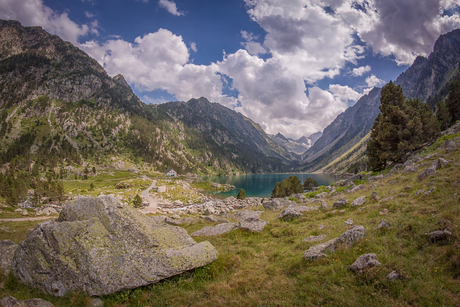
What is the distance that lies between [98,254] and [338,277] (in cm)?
927

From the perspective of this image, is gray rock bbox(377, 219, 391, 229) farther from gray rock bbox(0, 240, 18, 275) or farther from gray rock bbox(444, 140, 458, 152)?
gray rock bbox(444, 140, 458, 152)

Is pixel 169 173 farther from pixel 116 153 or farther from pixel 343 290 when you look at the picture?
pixel 343 290

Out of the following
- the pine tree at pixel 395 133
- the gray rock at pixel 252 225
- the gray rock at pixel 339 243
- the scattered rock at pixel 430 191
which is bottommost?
the gray rock at pixel 252 225

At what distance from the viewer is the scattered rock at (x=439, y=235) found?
627cm

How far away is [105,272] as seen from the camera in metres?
7.15

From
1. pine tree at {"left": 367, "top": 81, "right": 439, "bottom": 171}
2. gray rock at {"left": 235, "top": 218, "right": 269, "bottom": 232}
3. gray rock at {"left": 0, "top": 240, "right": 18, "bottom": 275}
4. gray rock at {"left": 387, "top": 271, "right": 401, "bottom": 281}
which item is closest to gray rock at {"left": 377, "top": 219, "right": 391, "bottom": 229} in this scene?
gray rock at {"left": 387, "top": 271, "right": 401, "bottom": 281}

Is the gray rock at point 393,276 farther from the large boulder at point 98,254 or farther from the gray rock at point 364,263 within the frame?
the large boulder at point 98,254

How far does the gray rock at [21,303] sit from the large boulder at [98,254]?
2.02ft

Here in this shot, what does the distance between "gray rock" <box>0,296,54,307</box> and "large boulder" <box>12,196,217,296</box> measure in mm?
615

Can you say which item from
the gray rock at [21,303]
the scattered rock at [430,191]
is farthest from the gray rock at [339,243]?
the gray rock at [21,303]

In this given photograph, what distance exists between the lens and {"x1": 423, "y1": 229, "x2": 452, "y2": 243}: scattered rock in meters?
6.27

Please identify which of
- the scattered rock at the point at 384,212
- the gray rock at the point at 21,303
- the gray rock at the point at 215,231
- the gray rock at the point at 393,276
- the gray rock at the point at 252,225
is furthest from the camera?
the gray rock at the point at 215,231

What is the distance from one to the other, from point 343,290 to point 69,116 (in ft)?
807

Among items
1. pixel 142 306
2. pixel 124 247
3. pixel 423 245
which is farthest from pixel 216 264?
pixel 423 245
